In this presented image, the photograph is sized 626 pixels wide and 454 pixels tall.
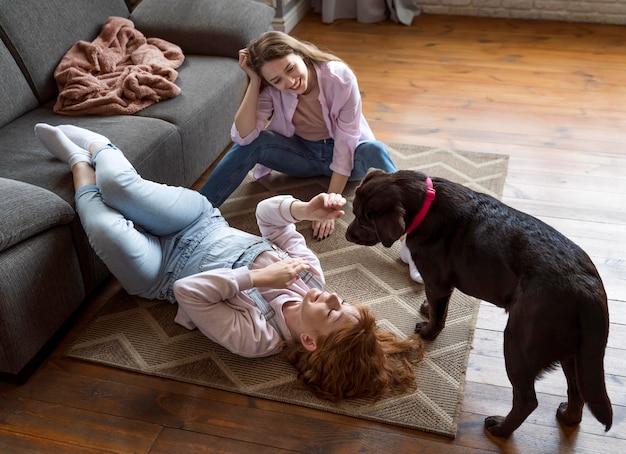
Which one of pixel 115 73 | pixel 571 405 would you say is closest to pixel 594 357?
pixel 571 405

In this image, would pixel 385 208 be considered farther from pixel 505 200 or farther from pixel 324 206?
pixel 505 200

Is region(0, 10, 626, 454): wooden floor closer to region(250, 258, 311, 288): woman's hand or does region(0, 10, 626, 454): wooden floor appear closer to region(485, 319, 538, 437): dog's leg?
region(485, 319, 538, 437): dog's leg

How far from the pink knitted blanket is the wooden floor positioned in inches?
29.0

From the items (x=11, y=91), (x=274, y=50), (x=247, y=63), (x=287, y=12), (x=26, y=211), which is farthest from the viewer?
(x=287, y=12)

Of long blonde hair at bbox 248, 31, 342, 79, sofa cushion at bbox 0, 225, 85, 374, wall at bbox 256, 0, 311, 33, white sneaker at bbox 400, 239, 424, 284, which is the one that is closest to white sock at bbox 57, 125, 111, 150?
sofa cushion at bbox 0, 225, 85, 374

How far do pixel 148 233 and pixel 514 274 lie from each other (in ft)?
3.89

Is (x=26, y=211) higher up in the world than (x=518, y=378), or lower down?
higher up

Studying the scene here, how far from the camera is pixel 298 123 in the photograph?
269 centimetres

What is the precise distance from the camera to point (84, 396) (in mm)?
1928

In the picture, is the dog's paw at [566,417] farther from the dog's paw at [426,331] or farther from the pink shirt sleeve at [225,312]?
the pink shirt sleeve at [225,312]

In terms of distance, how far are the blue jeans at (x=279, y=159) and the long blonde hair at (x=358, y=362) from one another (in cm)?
84

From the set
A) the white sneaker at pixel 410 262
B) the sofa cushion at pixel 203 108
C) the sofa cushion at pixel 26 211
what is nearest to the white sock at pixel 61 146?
the sofa cushion at pixel 26 211

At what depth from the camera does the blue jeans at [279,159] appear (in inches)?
103

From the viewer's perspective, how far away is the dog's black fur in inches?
60.1
